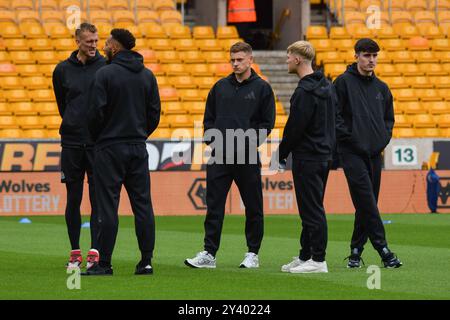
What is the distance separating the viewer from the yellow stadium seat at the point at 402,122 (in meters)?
28.0

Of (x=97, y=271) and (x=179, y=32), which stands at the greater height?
(x=179, y=32)

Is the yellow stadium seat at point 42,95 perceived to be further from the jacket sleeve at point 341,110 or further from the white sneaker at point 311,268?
the white sneaker at point 311,268

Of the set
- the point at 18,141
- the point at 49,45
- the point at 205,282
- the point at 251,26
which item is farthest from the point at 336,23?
the point at 205,282

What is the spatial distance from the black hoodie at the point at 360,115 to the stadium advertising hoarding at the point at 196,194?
38.6 feet

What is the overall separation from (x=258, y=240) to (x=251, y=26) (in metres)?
26.0

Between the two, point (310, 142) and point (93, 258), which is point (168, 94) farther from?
point (93, 258)

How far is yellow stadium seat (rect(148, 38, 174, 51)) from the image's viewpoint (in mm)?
29828

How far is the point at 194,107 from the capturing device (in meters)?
27.5

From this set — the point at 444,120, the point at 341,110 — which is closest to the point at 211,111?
the point at 341,110

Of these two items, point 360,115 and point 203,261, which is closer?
point 203,261

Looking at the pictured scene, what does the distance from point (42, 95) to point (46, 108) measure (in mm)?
594

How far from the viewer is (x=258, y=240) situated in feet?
37.7

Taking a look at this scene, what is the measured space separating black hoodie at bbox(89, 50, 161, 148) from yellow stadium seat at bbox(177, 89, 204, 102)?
689 inches

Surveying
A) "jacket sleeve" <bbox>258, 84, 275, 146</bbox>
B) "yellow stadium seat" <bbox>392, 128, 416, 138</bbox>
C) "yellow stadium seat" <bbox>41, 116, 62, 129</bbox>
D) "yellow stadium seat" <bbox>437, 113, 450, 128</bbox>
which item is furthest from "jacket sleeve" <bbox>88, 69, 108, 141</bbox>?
"yellow stadium seat" <bbox>437, 113, 450, 128</bbox>
